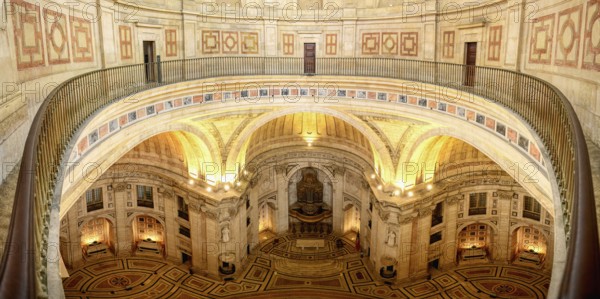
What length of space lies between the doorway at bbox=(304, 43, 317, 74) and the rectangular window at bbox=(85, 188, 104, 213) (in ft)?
27.5

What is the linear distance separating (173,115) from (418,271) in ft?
31.7

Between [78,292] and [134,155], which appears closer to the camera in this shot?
[78,292]

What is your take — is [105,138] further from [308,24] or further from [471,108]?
[308,24]

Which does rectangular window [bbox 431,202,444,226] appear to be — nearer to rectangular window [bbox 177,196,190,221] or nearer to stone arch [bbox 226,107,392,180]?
stone arch [bbox 226,107,392,180]

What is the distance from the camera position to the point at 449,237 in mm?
17391

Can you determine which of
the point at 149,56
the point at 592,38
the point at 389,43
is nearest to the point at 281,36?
the point at 389,43

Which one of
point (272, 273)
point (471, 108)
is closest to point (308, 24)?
point (471, 108)

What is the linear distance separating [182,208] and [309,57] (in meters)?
6.89

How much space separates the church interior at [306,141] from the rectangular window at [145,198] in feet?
0.24

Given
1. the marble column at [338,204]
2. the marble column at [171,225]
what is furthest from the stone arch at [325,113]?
the marble column at [338,204]

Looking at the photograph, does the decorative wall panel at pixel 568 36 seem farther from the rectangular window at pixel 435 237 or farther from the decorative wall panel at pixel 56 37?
the rectangular window at pixel 435 237

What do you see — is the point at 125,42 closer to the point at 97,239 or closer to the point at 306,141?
the point at 97,239

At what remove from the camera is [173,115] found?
12477 millimetres

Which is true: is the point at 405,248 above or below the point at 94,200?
below
